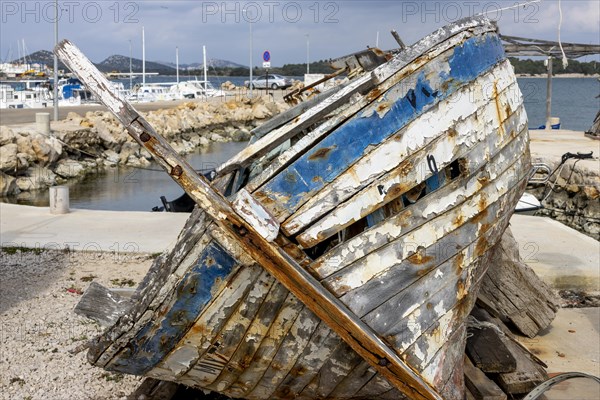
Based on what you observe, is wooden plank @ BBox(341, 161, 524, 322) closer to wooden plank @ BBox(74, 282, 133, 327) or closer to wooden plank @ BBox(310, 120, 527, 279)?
wooden plank @ BBox(310, 120, 527, 279)

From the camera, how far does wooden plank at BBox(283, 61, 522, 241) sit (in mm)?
3916

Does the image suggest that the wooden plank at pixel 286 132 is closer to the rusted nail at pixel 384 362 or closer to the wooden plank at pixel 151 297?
the wooden plank at pixel 151 297

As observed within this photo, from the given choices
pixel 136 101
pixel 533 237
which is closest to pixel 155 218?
pixel 533 237

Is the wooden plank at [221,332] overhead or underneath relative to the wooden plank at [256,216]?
underneath

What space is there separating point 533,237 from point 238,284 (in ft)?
23.3

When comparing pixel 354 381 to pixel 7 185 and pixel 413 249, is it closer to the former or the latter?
pixel 413 249

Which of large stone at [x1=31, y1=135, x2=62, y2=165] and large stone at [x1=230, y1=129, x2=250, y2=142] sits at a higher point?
large stone at [x1=31, y1=135, x2=62, y2=165]

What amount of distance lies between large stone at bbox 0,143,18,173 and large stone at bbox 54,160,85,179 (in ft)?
7.30

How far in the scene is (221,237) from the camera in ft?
12.7

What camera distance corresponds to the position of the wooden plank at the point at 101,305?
5750 mm

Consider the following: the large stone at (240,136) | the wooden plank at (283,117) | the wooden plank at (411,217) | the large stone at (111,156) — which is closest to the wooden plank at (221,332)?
the wooden plank at (411,217)

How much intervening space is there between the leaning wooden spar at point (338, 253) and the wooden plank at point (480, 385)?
48 cm

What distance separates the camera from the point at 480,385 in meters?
5.05

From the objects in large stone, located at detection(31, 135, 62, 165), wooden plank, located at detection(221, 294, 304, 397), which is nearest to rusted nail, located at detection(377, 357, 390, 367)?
wooden plank, located at detection(221, 294, 304, 397)
